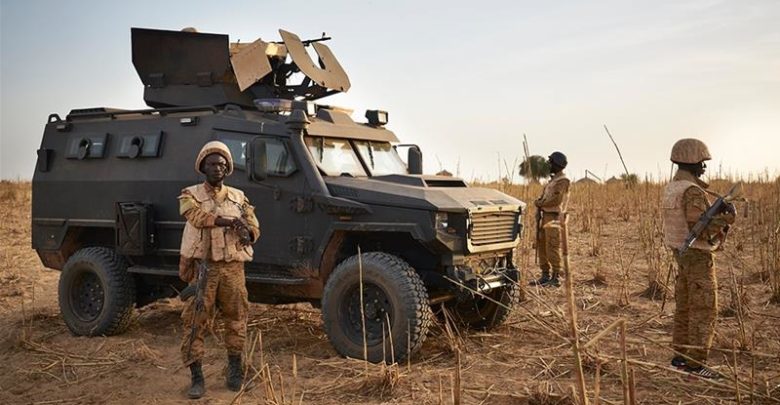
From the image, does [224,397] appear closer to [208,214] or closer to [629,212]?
[208,214]

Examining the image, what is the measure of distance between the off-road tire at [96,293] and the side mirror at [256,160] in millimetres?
1926

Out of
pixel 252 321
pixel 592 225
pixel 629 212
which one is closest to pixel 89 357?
pixel 252 321

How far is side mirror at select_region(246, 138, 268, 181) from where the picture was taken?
6730 millimetres

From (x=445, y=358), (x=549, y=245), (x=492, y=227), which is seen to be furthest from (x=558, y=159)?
(x=445, y=358)

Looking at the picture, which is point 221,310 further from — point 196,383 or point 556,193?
point 556,193

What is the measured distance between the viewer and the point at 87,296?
26.1 ft

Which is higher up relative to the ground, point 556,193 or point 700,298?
point 556,193

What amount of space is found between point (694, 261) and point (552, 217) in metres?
4.14

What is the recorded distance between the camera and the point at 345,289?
633cm

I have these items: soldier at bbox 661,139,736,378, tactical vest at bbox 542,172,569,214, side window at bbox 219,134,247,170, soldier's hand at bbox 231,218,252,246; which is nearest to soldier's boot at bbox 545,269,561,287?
tactical vest at bbox 542,172,569,214

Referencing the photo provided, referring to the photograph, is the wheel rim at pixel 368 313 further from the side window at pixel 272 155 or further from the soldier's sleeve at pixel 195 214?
the soldier's sleeve at pixel 195 214

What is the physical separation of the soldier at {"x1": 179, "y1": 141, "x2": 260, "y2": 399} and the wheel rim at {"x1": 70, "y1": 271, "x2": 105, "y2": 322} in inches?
107

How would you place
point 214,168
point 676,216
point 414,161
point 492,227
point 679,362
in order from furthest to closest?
point 414,161 → point 492,227 → point 679,362 → point 676,216 → point 214,168

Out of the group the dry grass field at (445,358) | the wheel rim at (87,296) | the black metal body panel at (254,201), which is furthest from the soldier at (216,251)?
the wheel rim at (87,296)
